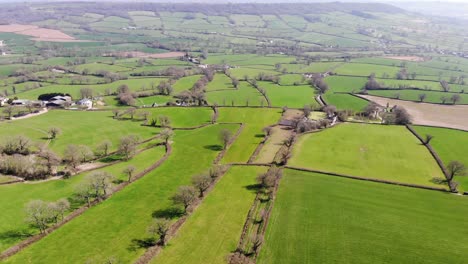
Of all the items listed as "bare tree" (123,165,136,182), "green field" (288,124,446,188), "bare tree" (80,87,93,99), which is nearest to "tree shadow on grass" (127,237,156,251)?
"bare tree" (123,165,136,182)

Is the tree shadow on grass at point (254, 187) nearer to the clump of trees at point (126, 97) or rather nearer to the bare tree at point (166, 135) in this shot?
the bare tree at point (166, 135)

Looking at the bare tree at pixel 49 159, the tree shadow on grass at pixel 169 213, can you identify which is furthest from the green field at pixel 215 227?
the bare tree at pixel 49 159

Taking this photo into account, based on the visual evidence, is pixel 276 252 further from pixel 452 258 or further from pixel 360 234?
pixel 452 258

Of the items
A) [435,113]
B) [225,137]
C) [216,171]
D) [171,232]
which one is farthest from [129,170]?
[435,113]

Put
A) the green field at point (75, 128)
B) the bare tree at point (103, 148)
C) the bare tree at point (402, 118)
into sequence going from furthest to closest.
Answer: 1. the bare tree at point (402, 118)
2. the green field at point (75, 128)
3. the bare tree at point (103, 148)

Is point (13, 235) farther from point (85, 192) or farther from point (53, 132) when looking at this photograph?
point (53, 132)

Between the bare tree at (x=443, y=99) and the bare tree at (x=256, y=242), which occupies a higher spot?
the bare tree at (x=443, y=99)
